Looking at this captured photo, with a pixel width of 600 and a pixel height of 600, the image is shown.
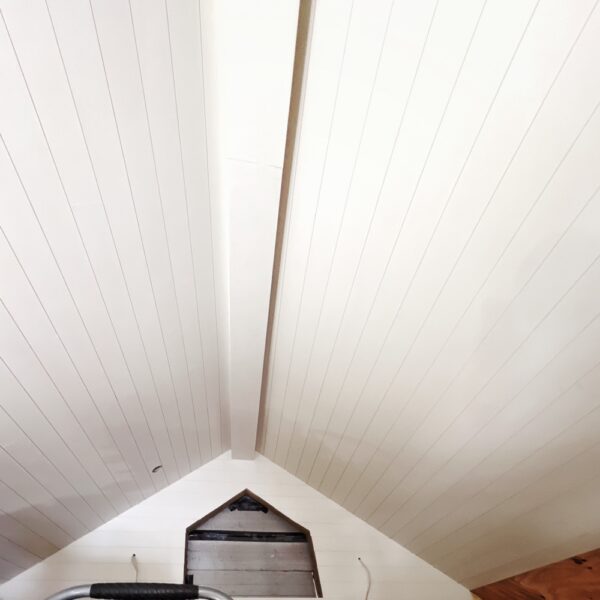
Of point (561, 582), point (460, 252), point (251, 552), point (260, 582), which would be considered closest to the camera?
point (460, 252)

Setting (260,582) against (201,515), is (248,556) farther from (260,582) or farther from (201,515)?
(201,515)

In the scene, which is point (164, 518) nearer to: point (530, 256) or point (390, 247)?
point (390, 247)

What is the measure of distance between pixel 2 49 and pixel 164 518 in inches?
107

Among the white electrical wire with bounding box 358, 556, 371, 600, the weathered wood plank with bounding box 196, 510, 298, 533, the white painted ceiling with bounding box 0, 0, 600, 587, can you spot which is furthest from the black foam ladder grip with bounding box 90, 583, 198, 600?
the white electrical wire with bounding box 358, 556, 371, 600

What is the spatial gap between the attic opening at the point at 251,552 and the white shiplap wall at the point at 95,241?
975 mm

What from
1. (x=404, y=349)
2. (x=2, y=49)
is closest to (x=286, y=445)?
(x=404, y=349)

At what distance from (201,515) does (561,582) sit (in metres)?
2.08

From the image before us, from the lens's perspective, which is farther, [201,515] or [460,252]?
[201,515]

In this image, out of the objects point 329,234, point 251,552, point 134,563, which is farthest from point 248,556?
point 329,234

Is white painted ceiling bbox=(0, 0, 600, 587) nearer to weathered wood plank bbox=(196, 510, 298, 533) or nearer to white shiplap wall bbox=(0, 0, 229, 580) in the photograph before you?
white shiplap wall bbox=(0, 0, 229, 580)

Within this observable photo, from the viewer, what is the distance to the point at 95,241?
1104 millimetres

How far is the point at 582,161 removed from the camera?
80cm

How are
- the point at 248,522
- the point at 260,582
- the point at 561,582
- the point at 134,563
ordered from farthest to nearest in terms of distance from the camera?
the point at 248,522
the point at 260,582
the point at 134,563
the point at 561,582

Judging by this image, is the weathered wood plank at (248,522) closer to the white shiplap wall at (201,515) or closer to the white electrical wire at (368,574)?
the white shiplap wall at (201,515)
